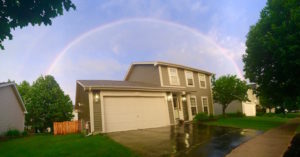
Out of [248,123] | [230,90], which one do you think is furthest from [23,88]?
[248,123]

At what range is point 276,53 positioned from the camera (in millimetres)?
15688

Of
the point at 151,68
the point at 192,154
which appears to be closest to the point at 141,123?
the point at 151,68

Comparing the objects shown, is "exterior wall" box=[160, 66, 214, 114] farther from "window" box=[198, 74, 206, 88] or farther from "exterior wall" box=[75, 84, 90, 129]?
"exterior wall" box=[75, 84, 90, 129]

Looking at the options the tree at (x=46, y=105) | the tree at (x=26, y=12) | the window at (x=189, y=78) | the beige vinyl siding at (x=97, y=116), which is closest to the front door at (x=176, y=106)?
the window at (x=189, y=78)

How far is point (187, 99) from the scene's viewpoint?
23.0m

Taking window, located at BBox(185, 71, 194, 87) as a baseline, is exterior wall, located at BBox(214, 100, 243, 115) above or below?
below

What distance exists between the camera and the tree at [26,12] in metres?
4.84

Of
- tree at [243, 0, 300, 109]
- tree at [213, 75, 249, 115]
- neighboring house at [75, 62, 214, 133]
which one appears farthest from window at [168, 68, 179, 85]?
tree at [213, 75, 249, 115]

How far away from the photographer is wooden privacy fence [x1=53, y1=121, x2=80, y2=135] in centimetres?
1783

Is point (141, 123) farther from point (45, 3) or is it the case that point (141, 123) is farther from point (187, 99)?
point (45, 3)

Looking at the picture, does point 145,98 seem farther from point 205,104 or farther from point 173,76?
point 205,104

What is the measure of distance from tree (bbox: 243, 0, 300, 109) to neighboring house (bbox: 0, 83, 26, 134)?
75.1ft

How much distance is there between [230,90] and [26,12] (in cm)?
2576

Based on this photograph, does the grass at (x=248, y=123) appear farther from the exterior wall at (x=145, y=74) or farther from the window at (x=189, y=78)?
the exterior wall at (x=145, y=74)
